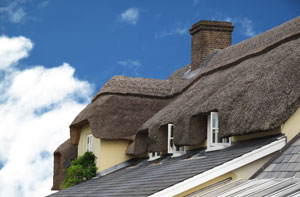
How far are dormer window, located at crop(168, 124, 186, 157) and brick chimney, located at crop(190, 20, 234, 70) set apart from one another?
7166mm

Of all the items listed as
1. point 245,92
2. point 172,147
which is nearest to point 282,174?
point 245,92

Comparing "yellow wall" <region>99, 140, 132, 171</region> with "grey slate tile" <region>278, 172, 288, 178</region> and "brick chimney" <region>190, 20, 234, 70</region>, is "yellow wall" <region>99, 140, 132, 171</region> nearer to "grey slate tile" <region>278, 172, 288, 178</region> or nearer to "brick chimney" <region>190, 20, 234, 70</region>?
"brick chimney" <region>190, 20, 234, 70</region>

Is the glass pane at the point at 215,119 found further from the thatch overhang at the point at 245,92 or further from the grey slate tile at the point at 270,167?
the grey slate tile at the point at 270,167

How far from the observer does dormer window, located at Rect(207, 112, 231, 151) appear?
1474cm

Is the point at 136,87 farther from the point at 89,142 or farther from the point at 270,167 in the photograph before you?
the point at 270,167

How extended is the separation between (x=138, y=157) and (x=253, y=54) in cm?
718

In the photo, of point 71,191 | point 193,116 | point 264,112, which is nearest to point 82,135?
point 71,191

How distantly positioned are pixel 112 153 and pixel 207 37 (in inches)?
289

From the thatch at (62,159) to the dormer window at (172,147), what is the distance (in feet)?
34.0

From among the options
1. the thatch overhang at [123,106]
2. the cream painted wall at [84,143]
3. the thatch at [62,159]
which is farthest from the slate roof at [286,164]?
the thatch at [62,159]

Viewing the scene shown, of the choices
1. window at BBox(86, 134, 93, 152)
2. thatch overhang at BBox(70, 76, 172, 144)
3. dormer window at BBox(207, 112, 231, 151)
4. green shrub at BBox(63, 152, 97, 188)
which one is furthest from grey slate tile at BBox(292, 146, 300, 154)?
window at BBox(86, 134, 93, 152)

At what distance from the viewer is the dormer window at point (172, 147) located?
683 inches

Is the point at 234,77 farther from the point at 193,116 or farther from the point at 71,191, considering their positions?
the point at 71,191

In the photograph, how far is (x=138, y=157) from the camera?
2234 centimetres
